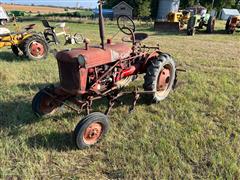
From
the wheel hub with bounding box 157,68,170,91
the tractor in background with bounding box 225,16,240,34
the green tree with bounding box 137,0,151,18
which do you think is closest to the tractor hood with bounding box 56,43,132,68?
the wheel hub with bounding box 157,68,170,91

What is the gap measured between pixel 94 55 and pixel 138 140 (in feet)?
4.20

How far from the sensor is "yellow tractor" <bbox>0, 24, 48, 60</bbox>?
7348 millimetres

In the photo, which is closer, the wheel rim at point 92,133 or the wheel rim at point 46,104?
the wheel rim at point 92,133

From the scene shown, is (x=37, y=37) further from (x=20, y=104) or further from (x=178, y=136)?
(x=178, y=136)

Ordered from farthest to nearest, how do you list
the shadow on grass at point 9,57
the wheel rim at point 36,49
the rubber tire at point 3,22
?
the rubber tire at point 3,22 → the shadow on grass at point 9,57 → the wheel rim at point 36,49

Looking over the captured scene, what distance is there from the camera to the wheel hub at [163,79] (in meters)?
4.47

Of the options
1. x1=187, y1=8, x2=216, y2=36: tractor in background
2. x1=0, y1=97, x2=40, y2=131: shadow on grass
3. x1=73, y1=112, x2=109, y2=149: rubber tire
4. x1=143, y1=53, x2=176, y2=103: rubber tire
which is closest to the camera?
x1=73, y1=112, x2=109, y2=149: rubber tire

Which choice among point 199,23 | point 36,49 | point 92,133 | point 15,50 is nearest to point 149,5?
point 199,23

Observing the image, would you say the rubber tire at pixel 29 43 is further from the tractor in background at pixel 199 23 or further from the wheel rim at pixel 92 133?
the tractor in background at pixel 199 23

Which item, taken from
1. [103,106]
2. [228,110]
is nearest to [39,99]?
[103,106]

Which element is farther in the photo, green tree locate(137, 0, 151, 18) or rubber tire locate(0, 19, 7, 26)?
green tree locate(137, 0, 151, 18)

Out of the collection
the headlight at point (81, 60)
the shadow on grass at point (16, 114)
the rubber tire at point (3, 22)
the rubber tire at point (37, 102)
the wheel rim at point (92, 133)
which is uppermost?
the headlight at point (81, 60)

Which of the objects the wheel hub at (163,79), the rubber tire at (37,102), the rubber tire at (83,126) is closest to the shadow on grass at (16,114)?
the rubber tire at (37,102)

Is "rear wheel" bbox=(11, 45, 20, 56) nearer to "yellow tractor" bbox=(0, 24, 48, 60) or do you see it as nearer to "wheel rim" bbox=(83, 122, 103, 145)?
"yellow tractor" bbox=(0, 24, 48, 60)
